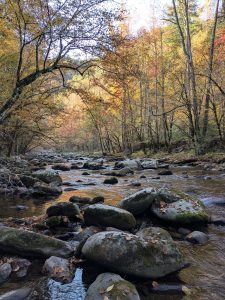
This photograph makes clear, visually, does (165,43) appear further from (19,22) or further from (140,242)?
(140,242)

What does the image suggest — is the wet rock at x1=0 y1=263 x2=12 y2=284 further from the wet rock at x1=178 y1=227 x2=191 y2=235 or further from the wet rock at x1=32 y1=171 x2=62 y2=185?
the wet rock at x1=32 y1=171 x2=62 y2=185

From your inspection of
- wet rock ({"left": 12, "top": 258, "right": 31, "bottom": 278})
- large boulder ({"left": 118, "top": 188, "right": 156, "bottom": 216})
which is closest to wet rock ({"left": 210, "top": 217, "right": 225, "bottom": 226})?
large boulder ({"left": 118, "top": 188, "right": 156, "bottom": 216})

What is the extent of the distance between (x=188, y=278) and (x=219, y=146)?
17.3 meters

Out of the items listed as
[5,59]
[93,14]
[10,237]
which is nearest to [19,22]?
[93,14]

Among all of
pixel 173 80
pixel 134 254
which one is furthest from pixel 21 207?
pixel 173 80

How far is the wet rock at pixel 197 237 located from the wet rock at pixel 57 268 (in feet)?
7.16

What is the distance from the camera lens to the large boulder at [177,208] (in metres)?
5.99

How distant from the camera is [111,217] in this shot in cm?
579

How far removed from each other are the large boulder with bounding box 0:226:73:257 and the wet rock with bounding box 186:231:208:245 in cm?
203

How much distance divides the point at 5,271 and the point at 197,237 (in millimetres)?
3075

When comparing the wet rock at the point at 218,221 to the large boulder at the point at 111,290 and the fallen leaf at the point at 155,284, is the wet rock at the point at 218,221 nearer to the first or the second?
the fallen leaf at the point at 155,284

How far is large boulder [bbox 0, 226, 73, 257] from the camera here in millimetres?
4566

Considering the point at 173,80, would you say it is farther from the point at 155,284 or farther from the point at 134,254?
the point at 155,284

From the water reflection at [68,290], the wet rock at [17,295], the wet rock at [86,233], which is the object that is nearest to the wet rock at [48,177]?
the wet rock at [86,233]
